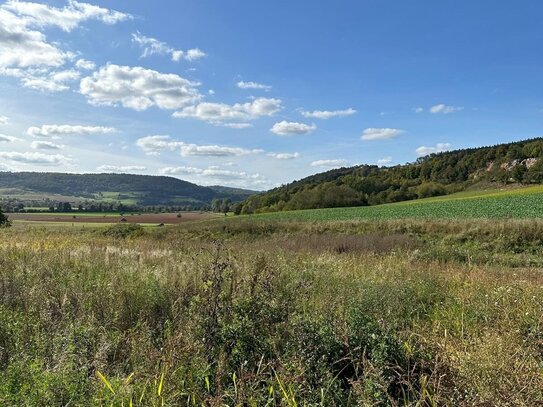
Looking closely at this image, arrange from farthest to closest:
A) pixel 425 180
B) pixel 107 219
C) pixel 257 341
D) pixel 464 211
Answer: pixel 425 180, pixel 107 219, pixel 464 211, pixel 257 341

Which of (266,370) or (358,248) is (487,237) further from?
(266,370)

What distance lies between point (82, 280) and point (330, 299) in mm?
3932

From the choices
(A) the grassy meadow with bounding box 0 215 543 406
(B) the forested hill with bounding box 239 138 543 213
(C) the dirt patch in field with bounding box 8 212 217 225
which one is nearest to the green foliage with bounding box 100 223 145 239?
(C) the dirt patch in field with bounding box 8 212 217 225

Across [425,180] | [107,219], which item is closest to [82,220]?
[107,219]

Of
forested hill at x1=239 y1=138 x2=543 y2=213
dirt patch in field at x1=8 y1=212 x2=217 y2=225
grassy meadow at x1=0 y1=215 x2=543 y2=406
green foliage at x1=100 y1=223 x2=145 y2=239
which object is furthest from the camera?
forested hill at x1=239 y1=138 x2=543 y2=213

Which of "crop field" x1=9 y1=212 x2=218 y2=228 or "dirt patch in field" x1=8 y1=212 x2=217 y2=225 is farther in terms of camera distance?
"dirt patch in field" x1=8 y1=212 x2=217 y2=225

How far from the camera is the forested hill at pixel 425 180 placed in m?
91.1

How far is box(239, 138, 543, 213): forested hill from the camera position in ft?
299

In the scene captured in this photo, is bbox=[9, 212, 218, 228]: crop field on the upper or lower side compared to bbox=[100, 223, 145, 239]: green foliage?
lower

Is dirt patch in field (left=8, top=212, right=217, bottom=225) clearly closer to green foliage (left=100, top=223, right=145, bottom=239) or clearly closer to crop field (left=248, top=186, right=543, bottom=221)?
green foliage (left=100, top=223, right=145, bottom=239)

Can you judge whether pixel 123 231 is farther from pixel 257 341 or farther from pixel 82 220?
pixel 82 220

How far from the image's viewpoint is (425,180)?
11444 centimetres

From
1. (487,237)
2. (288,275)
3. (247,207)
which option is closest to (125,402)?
(288,275)

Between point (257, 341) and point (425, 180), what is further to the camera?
point (425, 180)
